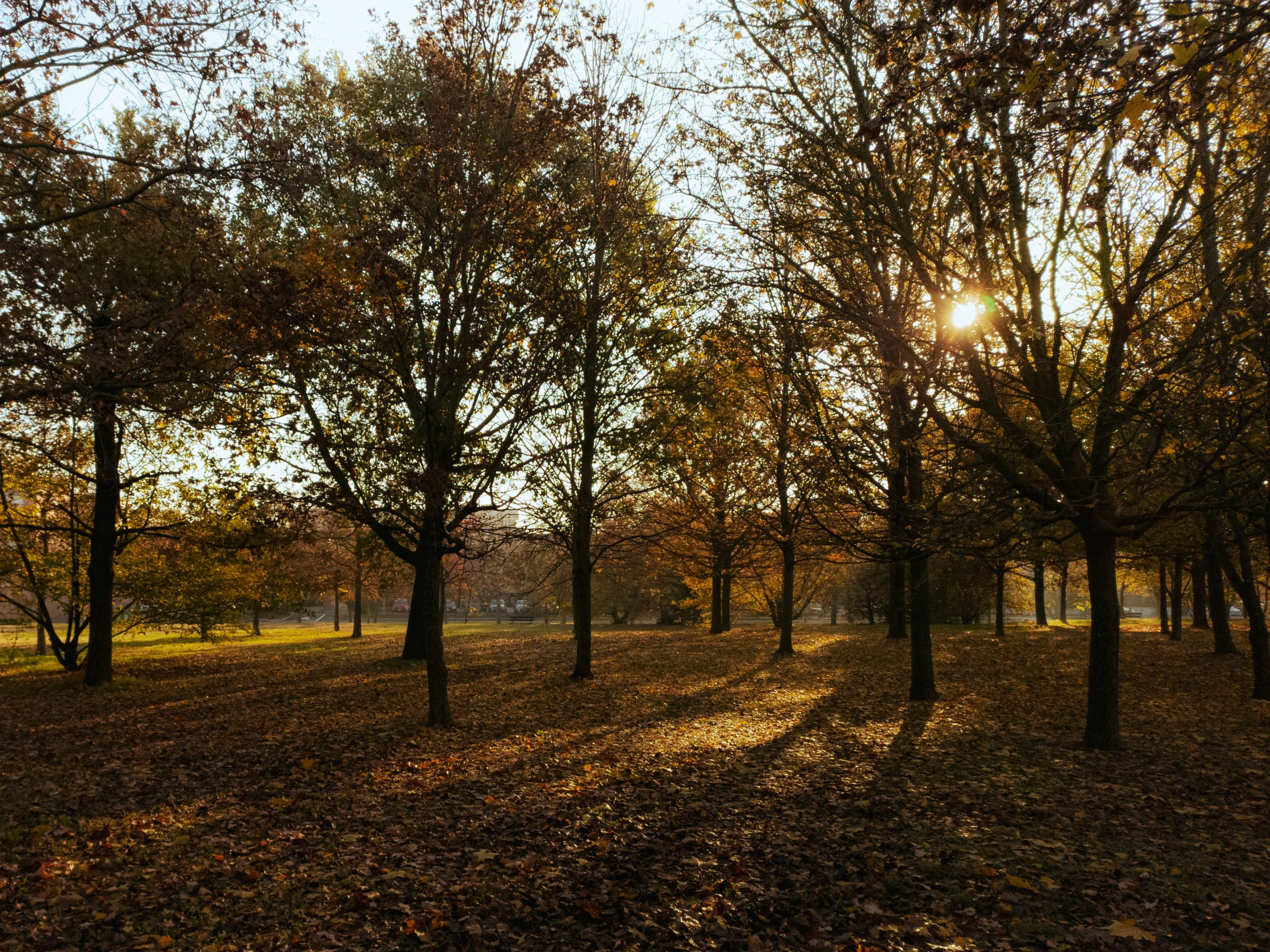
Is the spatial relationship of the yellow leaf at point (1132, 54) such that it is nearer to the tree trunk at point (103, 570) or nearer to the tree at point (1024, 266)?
the tree at point (1024, 266)

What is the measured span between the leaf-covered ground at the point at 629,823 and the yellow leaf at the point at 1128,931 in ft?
0.06

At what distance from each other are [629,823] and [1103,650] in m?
6.93

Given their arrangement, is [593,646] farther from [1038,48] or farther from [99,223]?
[1038,48]

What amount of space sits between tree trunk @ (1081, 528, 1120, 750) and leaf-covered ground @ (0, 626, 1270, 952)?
438 mm

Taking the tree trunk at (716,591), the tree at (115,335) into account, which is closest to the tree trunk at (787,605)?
the tree trunk at (716,591)

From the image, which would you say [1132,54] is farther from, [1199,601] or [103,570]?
[1199,601]

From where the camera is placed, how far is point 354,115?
1692cm

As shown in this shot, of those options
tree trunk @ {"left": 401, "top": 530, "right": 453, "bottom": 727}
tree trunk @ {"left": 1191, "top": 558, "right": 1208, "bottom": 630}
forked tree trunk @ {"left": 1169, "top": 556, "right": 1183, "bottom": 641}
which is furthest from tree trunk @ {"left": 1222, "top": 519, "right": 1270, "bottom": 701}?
tree trunk @ {"left": 1191, "top": 558, "right": 1208, "bottom": 630}

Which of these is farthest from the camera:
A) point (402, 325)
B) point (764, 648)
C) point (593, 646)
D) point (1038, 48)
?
point (593, 646)

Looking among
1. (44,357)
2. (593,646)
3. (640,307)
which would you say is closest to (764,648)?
(593,646)

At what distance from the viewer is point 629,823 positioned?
263 inches

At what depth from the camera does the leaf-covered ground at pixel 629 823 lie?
4.75 m

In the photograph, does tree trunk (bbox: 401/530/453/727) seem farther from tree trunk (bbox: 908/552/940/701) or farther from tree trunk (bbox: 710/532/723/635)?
tree trunk (bbox: 710/532/723/635)

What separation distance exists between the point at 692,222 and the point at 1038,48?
10.8 meters
